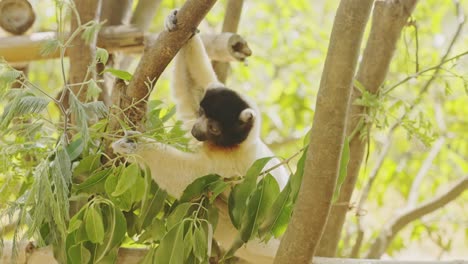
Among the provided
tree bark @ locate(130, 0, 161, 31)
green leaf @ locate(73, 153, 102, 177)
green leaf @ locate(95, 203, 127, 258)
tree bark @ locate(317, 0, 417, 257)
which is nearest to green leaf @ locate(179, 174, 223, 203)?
green leaf @ locate(95, 203, 127, 258)

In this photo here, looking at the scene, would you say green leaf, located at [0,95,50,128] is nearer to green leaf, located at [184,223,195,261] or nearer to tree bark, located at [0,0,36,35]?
green leaf, located at [184,223,195,261]

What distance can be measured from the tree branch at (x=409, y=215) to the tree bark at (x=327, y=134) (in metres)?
2.12

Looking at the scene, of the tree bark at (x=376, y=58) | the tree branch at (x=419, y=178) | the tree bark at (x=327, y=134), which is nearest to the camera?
the tree bark at (x=327, y=134)

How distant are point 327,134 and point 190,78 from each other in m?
1.67

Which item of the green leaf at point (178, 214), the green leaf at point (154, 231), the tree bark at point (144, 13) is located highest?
the tree bark at point (144, 13)

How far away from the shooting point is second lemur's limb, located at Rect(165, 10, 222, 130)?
137 inches

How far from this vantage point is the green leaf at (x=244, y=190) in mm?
2525

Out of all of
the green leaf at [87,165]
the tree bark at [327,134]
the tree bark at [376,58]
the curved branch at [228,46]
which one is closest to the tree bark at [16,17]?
the curved branch at [228,46]

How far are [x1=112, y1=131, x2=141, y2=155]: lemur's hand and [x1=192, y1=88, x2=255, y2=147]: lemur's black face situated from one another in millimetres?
538

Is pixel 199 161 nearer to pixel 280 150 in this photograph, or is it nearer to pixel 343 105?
pixel 343 105

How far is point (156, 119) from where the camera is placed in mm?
2822

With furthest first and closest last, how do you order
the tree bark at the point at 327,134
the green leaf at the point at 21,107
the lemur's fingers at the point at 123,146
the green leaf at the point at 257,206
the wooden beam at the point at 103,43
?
the wooden beam at the point at 103,43, the lemur's fingers at the point at 123,146, the green leaf at the point at 257,206, the green leaf at the point at 21,107, the tree bark at the point at 327,134

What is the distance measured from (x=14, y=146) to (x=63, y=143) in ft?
0.57

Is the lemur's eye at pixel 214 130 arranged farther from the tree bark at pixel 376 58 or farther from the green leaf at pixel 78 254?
the green leaf at pixel 78 254
